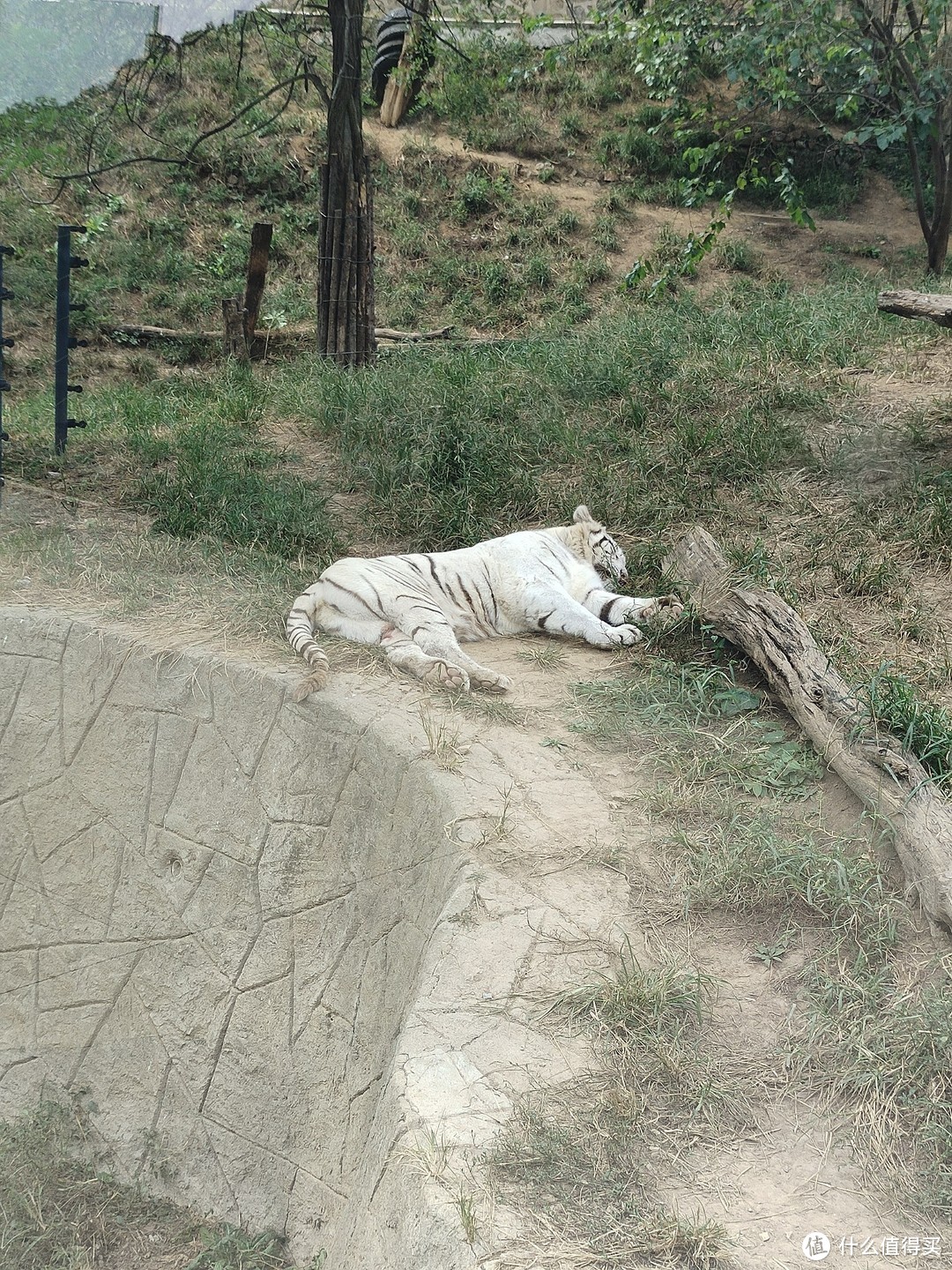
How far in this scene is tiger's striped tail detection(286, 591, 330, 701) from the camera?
4.88m

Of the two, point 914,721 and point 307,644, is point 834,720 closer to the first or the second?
point 914,721

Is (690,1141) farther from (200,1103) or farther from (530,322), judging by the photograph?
(530,322)

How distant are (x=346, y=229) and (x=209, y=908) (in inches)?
229

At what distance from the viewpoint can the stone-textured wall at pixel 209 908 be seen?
4.33m

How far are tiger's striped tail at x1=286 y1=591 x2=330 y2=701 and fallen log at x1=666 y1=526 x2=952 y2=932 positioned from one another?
71.8 inches

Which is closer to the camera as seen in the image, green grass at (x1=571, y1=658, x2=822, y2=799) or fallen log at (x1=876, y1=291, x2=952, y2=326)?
green grass at (x1=571, y1=658, x2=822, y2=799)

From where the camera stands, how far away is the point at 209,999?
5008 millimetres

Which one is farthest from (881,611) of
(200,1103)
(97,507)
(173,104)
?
(173,104)

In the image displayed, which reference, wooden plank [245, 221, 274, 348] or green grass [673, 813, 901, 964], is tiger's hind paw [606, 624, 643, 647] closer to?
green grass [673, 813, 901, 964]

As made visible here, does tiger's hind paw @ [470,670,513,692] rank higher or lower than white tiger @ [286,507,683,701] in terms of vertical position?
lower

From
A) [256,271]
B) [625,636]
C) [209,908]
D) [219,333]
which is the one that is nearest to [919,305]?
[625,636]

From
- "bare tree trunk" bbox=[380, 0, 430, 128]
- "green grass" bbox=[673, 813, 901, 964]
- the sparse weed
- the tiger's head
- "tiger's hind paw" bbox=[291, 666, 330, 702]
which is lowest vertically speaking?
"green grass" bbox=[673, 813, 901, 964]

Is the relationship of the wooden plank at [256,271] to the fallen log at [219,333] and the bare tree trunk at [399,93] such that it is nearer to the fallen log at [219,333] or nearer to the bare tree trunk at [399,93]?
the fallen log at [219,333]

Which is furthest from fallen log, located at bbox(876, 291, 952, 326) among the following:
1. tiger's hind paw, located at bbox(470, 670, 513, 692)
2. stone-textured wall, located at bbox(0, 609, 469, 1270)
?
stone-textured wall, located at bbox(0, 609, 469, 1270)
